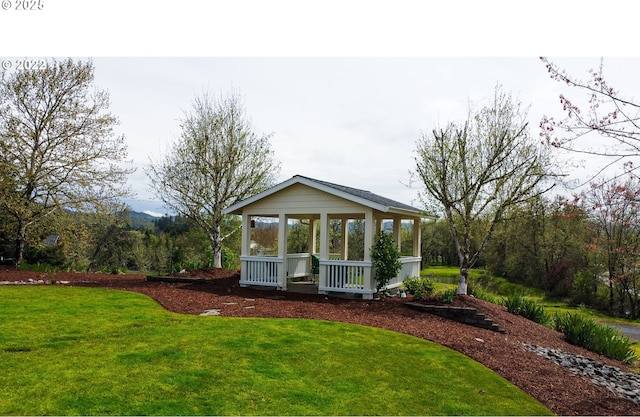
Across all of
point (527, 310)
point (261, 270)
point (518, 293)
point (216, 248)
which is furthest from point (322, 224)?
point (518, 293)

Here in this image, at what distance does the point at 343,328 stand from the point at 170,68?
28.1 feet

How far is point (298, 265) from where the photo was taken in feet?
53.8

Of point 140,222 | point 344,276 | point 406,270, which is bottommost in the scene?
point 344,276

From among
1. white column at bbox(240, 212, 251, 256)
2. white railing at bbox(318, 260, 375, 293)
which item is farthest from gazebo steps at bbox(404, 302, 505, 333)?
white column at bbox(240, 212, 251, 256)

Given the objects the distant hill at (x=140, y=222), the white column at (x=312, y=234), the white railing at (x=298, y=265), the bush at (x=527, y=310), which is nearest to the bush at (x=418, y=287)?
the bush at (x=527, y=310)

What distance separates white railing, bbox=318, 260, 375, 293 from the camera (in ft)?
40.8

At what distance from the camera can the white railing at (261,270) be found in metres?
14.0

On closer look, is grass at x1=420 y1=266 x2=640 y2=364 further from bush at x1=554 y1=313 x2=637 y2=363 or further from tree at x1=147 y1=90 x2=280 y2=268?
tree at x1=147 y1=90 x2=280 y2=268

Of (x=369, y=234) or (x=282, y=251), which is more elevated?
(x=369, y=234)

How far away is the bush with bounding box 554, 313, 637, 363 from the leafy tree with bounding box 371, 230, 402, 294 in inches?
189

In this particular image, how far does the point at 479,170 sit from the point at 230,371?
10613 mm

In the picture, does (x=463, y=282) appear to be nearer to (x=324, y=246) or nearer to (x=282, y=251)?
(x=324, y=246)

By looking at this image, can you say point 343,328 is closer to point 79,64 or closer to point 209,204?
point 209,204

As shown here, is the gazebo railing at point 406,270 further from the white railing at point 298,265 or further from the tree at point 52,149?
the tree at point 52,149
